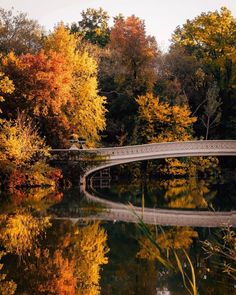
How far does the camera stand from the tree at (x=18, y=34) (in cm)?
3338

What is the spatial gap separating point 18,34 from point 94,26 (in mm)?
18718

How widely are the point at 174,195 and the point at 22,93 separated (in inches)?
354

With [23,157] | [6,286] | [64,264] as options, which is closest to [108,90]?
[23,157]

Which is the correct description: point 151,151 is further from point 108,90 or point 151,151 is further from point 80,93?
point 108,90

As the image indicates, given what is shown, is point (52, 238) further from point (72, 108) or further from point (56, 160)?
point (72, 108)

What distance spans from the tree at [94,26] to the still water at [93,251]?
1242 inches

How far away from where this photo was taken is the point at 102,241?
12.7 metres

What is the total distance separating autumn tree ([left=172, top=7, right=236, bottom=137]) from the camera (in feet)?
124

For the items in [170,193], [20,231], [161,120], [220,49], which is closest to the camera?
[20,231]

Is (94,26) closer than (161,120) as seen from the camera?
No

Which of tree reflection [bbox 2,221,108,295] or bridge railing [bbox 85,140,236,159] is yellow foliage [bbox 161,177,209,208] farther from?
tree reflection [bbox 2,221,108,295]

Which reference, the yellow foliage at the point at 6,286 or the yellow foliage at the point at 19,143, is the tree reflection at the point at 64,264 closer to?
the yellow foliage at the point at 6,286

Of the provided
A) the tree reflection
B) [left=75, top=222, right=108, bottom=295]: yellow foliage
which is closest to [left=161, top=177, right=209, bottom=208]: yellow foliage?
[left=75, top=222, right=108, bottom=295]: yellow foliage

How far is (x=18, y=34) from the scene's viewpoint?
35.8 meters
